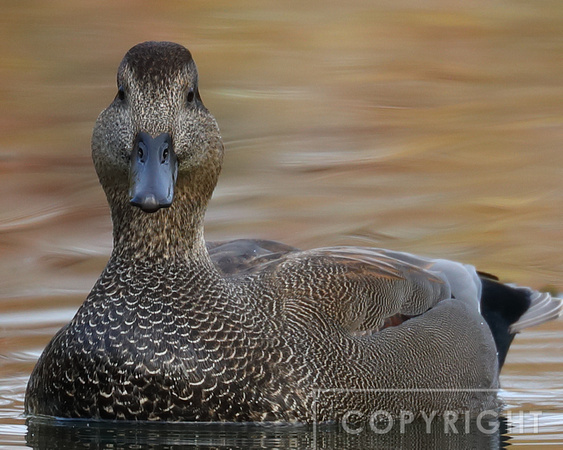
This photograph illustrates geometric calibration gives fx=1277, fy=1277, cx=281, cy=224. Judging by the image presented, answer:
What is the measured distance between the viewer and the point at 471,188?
10.4m

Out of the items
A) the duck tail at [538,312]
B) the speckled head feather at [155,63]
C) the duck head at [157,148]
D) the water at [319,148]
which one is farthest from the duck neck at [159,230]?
the duck tail at [538,312]

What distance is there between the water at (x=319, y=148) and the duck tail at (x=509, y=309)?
0.23m

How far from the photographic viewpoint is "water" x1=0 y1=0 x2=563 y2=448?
7371mm

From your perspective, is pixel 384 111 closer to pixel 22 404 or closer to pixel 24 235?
pixel 24 235

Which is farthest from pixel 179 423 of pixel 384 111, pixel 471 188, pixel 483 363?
pixel 384 111

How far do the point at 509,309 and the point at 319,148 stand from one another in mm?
4256

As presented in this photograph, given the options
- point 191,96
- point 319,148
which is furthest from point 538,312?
point 319,148

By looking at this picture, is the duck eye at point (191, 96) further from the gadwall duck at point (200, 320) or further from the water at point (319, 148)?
the water at point (319, 148)

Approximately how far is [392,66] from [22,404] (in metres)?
7.84

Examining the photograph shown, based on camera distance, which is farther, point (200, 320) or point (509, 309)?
point (509, 309)

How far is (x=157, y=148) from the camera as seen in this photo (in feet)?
18.1

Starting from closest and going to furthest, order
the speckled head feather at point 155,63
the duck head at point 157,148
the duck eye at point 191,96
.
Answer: the duck head at point 157,148
the speckled head feather at point 155,63
the duck eye at point 191,96

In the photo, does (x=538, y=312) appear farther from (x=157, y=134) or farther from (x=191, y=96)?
(x=157, y=134)

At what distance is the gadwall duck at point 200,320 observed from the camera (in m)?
5.58
